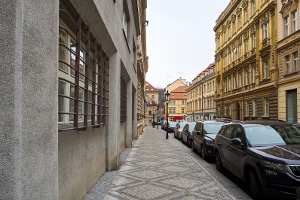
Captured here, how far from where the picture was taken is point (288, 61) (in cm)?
2353

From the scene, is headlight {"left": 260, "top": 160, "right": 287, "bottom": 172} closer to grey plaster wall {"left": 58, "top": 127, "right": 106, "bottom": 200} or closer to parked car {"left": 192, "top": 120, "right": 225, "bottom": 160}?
grey plaster wall {"left": 58, "top": 127, "right": 106, "bottom": 200}

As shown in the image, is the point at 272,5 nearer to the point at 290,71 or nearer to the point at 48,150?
the point at 290,71

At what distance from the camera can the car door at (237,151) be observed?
6418 millimetres

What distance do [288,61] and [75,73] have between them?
23.0 metres

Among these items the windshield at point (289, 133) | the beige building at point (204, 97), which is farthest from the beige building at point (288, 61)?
→ the beige building at point (204, 97)

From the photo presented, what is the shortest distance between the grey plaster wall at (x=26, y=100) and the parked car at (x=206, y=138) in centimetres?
853

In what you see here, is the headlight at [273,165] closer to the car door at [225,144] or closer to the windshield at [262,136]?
the windshield at [262,136]

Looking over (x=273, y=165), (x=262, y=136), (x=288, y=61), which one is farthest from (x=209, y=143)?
(x=288, y=61)

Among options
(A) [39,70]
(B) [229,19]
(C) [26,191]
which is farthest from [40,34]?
(B) [229,19]

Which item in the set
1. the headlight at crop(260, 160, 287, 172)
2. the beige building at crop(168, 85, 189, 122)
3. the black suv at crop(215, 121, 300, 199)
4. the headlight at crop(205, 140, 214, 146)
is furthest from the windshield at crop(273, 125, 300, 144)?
the beige building at crop(168, 85, 189, 122)

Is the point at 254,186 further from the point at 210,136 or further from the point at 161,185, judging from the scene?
the point at 210,136

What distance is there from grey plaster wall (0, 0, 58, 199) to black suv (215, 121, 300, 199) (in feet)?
12.6

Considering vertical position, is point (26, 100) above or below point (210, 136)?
above

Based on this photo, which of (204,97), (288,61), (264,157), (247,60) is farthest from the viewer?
(204,97)
